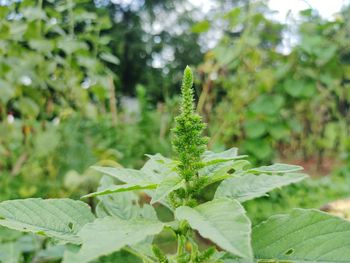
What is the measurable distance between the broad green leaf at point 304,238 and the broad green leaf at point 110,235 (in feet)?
0.50

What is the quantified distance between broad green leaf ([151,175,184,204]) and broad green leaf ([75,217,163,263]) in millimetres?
32

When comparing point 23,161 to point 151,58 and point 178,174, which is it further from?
point 151,58

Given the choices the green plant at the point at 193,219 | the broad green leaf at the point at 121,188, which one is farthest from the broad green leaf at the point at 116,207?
the broad green leaf at the point at 121,188

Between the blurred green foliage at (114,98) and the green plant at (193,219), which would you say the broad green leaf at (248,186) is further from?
the blurred green foliage at (114,98)

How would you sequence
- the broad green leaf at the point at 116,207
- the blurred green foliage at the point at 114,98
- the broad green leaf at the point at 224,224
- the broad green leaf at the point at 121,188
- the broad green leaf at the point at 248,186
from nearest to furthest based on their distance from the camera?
the broad green leaf at the point at 224,224 < the broad green leaf at the point at 121,188 < the broad green leaf at the point at 248,186 < the broad green leaf at the point at 116,207 < the blurred green foliage at the point at 114,98

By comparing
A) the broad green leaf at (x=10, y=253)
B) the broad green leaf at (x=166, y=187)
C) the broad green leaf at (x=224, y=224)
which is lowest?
the broad green leaf at (x=10, y=253)

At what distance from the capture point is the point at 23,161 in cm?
247

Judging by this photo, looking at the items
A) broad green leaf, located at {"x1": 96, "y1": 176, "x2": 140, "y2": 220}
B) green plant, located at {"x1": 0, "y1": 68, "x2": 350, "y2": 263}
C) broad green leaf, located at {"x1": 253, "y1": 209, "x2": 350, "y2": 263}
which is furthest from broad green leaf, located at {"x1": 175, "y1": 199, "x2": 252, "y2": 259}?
broad green leaf, located at {"x1": 96, "y1": 176, "x2": 140, "y2": 220}

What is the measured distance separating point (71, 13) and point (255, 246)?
184 cm

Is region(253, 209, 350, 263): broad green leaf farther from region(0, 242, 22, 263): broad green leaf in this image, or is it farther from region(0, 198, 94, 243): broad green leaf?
region(0, 242, 22, 263): broad green leaf

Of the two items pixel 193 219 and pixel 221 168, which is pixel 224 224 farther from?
pixel 221 168

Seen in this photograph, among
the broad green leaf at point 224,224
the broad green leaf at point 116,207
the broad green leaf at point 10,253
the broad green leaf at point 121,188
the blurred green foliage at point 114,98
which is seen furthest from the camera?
the blurred green foliage at point 114,98

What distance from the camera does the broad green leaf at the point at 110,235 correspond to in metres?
0.43

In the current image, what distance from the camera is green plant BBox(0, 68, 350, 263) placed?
474mm
